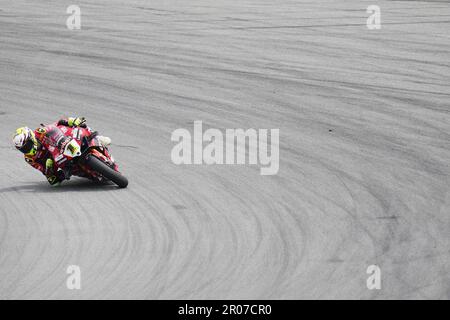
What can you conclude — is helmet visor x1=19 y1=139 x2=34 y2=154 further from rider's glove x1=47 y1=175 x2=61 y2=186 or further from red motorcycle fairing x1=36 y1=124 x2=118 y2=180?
rider's glove x1=47 y1=175 x2=61 y2=186

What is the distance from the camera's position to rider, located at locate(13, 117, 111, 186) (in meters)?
12.5

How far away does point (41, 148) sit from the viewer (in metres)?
12.6

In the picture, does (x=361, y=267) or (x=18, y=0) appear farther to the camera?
(x=18, y=0)

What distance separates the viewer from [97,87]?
18984 millimetres

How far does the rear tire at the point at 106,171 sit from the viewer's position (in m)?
12.2

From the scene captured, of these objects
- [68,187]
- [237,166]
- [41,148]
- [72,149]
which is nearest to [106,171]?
[72,149]

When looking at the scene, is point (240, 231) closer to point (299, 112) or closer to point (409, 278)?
point (409, 278)

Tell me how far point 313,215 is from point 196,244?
1.61 metres

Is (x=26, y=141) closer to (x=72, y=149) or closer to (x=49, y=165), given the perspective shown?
(x=49, y=165)

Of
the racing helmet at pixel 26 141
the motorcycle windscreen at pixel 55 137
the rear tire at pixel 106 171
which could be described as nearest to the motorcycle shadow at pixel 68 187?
the rear tire at pixel 106 171

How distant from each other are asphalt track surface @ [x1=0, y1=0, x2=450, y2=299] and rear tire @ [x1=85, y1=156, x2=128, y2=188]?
148 millimetres

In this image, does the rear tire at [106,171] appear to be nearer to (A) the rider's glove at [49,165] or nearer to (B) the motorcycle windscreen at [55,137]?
(B) the motorcycle windscreen at [55,137]

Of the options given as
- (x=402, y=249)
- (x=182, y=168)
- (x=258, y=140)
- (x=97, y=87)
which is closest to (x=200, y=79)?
(x=97, y=87)

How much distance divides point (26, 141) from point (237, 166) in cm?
290
